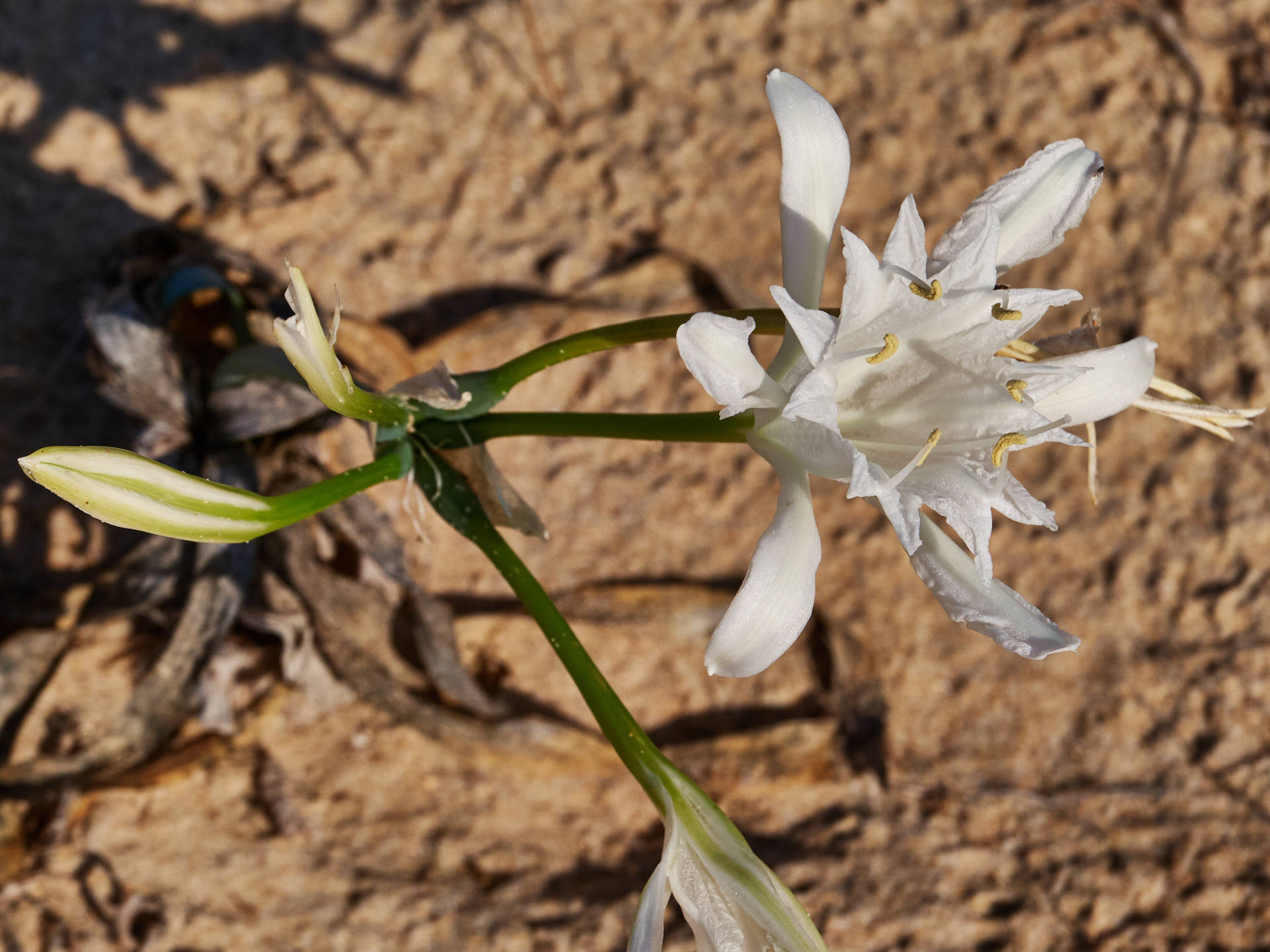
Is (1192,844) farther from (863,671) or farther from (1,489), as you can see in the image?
(1,489)

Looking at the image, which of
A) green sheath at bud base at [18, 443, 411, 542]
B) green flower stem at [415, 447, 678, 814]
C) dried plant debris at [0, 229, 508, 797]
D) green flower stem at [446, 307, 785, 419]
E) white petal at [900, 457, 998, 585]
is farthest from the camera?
dried plant debris at [0, 229, 508, 797]

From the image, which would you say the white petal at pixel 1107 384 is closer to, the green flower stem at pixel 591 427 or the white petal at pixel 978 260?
the white petal at pixel 978 260

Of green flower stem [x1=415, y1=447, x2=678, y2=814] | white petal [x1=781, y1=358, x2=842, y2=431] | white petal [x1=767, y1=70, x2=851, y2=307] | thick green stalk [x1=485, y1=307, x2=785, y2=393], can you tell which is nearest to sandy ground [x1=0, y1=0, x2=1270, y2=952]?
green flower stem [x1=415, y1=447, x2=678, y2=814]

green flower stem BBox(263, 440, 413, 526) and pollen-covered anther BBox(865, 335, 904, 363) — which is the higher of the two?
pollen-covered anther BBox(865, 335, 904, 363)

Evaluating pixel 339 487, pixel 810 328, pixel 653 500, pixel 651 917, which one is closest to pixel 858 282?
pixel 810 328

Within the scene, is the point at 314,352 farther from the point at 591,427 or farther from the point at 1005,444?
the point at 1005,444

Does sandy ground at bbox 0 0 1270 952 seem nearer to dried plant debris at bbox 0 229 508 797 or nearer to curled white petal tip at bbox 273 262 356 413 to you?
dried plant debris at bbox 0 229 508 797

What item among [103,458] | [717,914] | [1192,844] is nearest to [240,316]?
[103,458]
